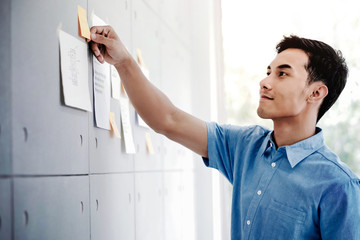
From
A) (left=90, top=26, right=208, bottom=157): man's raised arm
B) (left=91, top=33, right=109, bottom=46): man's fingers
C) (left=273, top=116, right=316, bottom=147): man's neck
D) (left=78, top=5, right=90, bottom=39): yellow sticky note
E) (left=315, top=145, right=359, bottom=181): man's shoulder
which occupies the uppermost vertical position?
(left=78, top=5, right=90, bottom=39): yellow sticky note

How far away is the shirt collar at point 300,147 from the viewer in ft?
4.68

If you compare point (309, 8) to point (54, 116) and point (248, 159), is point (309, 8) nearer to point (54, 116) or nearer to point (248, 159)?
point (248, 159)

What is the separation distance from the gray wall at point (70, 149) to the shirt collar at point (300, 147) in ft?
1.62

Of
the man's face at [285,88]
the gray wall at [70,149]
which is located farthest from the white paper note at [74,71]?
the man's face at [285,88]

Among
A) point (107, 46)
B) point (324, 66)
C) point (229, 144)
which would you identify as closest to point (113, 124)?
point (107, 46)

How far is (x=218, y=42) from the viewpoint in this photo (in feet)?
9.52

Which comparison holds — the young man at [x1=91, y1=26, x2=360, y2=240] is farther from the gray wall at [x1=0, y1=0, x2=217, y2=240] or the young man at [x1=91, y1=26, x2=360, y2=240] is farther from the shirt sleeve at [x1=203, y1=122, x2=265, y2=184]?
the gray wall at [x1=0, y1=0, x2=217, y2=240]

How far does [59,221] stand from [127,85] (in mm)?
514

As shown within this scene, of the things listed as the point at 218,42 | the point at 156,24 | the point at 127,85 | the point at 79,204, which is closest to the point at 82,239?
the point at 79,204

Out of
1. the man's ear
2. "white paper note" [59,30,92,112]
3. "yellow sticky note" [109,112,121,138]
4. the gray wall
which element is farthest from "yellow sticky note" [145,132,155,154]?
the man's ear

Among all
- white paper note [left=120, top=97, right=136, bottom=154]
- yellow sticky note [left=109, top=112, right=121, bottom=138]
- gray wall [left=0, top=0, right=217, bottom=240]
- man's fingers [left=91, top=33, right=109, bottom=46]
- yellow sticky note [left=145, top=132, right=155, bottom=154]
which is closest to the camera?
gray wall [left=0, top=0, right=217, bottom=240]

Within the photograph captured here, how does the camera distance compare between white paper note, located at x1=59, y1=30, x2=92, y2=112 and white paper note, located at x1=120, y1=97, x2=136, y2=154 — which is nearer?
white paper note, located at x1=59, y1=30, x2=92, y2=112

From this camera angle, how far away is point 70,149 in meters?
1.00

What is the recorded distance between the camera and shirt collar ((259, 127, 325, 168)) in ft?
4.68
